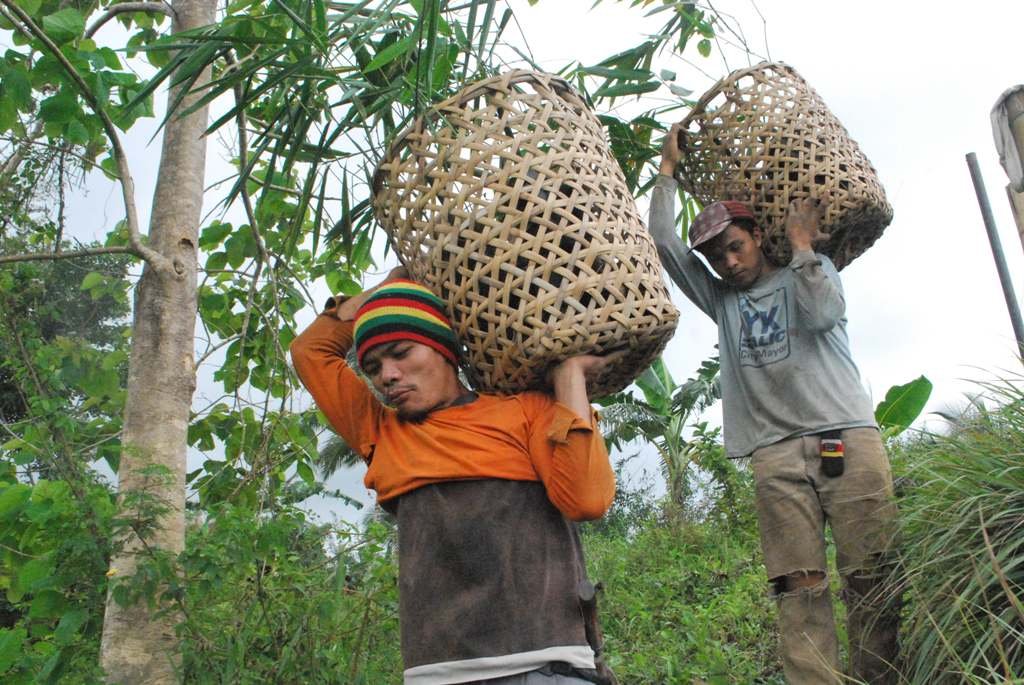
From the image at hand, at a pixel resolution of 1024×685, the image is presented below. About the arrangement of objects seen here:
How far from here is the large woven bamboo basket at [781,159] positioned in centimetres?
270

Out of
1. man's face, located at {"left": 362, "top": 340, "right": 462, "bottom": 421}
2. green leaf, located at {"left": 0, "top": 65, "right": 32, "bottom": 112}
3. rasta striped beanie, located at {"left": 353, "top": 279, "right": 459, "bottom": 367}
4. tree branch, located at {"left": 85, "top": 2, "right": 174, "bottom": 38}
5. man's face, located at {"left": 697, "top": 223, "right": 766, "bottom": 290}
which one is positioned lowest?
man's face, located at {"left": 362, "top": 340, "right": 462, "bottom": 421}

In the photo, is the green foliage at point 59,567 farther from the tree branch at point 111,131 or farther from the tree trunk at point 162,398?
the tree branch at point 111,131

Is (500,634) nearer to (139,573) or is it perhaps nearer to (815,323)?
(139,573)

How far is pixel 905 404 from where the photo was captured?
6.21m

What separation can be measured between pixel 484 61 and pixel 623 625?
313cm

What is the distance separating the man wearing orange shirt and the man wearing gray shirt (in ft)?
3.44

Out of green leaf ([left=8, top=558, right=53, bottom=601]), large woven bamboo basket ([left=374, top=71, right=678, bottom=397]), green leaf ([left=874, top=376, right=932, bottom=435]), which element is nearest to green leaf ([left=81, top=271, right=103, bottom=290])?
green leaf ([left=8, top=558, right=53, bottom=601])

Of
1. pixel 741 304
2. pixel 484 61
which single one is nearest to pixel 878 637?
pixel 741 304

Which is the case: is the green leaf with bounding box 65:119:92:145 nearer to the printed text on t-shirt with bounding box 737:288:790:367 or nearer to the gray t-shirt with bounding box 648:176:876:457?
the gray t-shirt with bounding box 648:176:876:457

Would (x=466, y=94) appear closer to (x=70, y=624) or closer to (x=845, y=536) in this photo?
(x=845, y=536)

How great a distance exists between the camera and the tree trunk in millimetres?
2814

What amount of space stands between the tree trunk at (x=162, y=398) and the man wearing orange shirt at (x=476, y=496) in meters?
1.05

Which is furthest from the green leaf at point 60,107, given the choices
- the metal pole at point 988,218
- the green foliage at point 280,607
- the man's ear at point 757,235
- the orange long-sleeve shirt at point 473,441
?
the metal pole at point 988,218

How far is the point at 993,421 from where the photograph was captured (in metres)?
3.12
